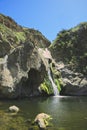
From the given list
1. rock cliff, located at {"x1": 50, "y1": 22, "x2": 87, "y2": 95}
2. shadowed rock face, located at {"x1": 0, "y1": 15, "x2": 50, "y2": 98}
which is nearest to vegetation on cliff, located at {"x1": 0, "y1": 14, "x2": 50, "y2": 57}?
shadowed rock face, located at {"x1": 0, "y1": 15, "x2": 50, "y2": 98}

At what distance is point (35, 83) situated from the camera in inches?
2694

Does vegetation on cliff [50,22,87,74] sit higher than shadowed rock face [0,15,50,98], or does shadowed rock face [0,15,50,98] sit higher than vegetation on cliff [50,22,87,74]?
vegetation on cliff [50,22,87,74]

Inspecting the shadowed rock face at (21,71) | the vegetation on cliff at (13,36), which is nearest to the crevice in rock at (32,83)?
the shadowed rock face at (21,71)

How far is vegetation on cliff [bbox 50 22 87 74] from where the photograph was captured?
9660 cm

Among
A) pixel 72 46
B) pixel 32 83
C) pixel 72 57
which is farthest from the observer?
pixel 72 46

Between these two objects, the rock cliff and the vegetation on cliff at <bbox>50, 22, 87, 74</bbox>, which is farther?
the vegetation on cliff at <bbox>50, 22, 87, 74</bbox>

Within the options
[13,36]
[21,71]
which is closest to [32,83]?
[21,71]

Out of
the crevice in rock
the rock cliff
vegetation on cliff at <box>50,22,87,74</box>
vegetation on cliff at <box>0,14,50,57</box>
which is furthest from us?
vegetation on cliff at <box>50,22,87,74</box>

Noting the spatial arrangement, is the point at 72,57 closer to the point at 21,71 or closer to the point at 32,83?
the point at 32,83

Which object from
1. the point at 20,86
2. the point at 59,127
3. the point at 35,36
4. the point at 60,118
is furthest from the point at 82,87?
the point at 35,36

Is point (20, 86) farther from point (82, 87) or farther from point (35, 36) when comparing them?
point (35, 36)

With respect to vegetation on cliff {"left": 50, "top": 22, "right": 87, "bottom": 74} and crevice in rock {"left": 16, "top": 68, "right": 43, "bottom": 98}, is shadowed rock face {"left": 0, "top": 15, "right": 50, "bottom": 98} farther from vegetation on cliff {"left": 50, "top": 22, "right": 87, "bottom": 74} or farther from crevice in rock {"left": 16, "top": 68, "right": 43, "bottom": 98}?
vegetation on cliff {"left": 50, "top": 22, "right": 87, "bottom": 74}

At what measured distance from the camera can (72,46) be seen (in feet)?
334

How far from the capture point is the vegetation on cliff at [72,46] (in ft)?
317
